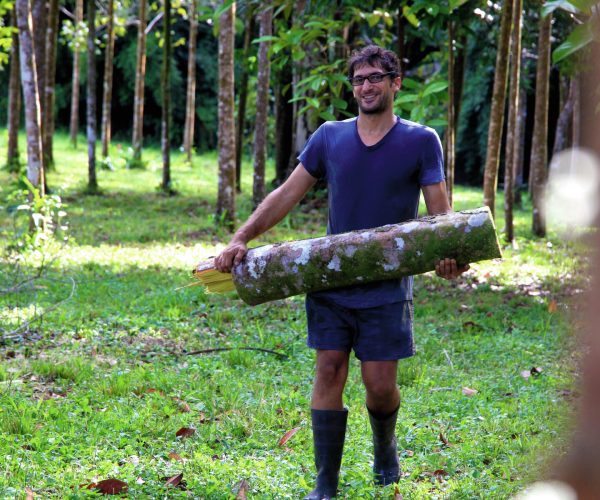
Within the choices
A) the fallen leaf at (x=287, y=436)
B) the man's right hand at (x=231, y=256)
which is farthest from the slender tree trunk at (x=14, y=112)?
the man's right hand at (x=231, y=256)

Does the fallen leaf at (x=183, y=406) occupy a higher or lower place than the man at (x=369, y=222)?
lower

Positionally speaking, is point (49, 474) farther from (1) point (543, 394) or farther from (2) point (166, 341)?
(1) point (543, 394)

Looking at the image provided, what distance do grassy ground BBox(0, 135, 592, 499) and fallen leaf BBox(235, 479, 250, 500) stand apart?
18 millimetres

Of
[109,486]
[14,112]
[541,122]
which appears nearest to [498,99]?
[541,122]

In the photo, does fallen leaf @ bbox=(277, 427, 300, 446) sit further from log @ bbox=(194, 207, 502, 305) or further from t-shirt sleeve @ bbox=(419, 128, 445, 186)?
t-shirt sleeve @ bbox=(419, 128, 445, 186)

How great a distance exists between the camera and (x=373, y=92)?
4035mm

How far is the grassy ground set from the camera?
4.34 metres

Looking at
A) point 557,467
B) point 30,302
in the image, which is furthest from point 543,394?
point 557,467

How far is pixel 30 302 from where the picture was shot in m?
7.81

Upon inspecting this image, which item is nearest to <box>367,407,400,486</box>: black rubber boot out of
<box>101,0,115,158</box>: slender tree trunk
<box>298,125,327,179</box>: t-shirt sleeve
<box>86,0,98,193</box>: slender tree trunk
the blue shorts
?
the blue shorts

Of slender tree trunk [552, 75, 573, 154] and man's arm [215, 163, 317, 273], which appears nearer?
man's arm [215, 163, 317, 273]

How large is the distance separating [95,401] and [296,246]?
84.5 inches

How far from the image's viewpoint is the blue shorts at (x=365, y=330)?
13.3 ft

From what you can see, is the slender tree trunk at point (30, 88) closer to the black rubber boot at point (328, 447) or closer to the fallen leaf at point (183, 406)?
the fallen leaf at point (183, 406)
